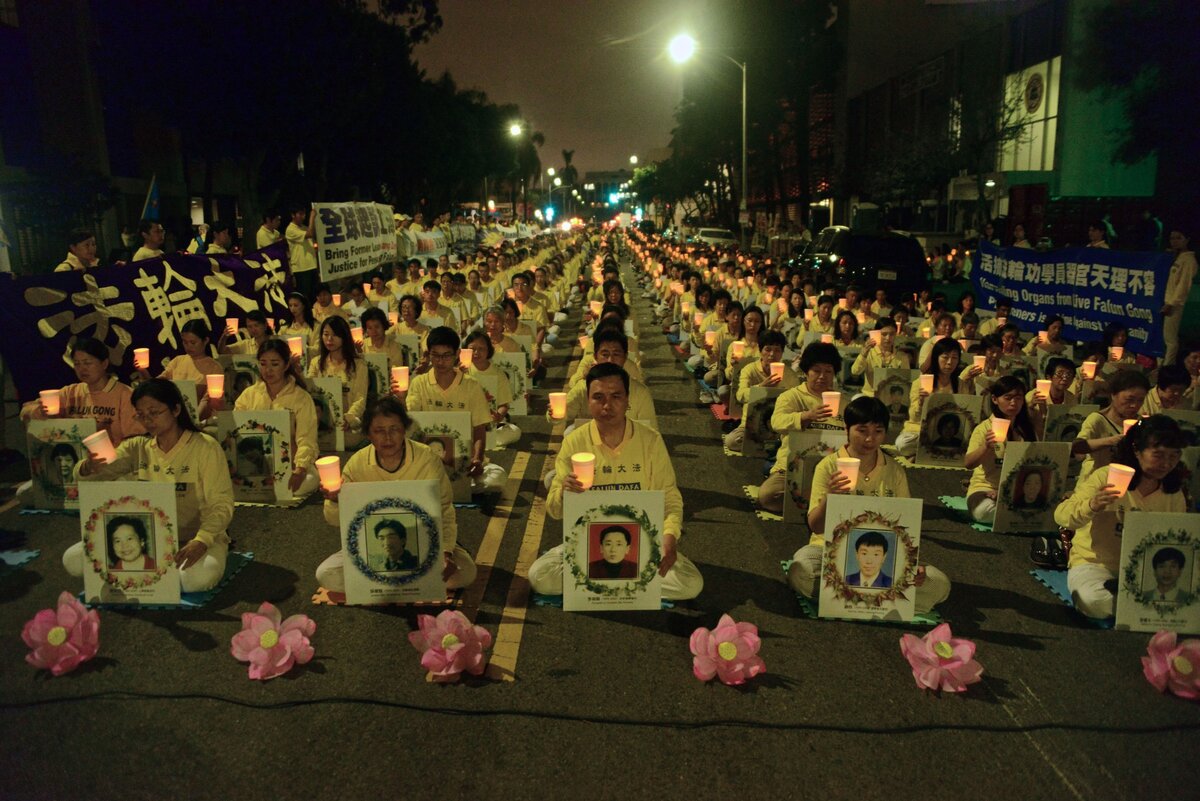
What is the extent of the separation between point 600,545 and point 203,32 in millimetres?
25207

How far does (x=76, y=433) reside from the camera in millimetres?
7031

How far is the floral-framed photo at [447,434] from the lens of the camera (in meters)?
7.29

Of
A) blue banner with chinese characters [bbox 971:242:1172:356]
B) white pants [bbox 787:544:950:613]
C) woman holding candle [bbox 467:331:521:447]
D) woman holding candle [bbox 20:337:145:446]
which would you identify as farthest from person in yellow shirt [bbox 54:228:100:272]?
blue banner with chinese characters [bbox 971:242:1172:356]

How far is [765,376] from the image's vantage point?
9016mm

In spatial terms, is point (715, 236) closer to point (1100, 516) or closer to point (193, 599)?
point (1100, 516)

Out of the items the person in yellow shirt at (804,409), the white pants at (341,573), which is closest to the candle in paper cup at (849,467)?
the person in yellow shirt at (804,409)

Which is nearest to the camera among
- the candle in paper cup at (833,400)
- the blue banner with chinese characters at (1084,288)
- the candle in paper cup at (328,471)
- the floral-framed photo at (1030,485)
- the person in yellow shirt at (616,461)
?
the candle in paper cup at (328,471)

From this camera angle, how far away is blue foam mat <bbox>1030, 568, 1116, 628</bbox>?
529cm

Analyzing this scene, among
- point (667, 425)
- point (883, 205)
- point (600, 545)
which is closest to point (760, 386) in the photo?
point (667, 425)

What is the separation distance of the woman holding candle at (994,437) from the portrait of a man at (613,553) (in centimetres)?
328

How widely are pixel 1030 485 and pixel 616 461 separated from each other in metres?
3.32

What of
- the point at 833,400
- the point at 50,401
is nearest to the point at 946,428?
the point at 833,400

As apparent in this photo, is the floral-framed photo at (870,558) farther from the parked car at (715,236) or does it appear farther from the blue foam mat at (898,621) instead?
the parked car at (715,236)

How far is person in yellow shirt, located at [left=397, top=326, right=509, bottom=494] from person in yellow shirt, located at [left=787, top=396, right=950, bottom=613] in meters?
3.01
